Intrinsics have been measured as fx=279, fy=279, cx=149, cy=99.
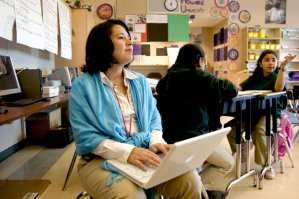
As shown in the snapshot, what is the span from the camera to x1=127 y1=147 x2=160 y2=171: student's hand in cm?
102

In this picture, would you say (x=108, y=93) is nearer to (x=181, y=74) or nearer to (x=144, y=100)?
(x=144, y=100)

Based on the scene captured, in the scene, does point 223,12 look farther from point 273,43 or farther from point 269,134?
point 269,134

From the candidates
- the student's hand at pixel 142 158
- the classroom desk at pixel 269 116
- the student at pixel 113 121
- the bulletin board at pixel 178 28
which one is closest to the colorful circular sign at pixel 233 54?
the bulletin board at pixel 178 28

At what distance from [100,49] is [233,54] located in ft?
20.1

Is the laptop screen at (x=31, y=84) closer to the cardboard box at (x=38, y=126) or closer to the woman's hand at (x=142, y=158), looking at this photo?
the cardboard box at (x=38, y=126)

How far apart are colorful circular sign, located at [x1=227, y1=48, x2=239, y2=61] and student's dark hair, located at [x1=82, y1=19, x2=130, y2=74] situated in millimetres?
6024

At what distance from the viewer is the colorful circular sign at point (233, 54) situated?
688 centimetres

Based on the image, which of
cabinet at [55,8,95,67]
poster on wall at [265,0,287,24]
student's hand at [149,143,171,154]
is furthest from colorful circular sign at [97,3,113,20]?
student's hand at [149,143,171,154]

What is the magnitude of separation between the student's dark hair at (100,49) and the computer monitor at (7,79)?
0.97 metres

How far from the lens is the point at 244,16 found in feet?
22.2

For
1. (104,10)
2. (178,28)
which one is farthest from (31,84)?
(178,28)

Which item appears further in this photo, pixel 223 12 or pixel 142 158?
pixel 223 12

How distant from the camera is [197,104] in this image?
1.70 meters

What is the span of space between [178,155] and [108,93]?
1.58 ft
